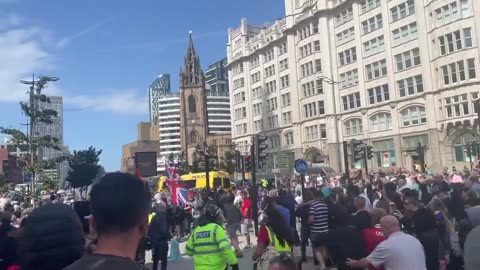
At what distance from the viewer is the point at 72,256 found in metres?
2.78

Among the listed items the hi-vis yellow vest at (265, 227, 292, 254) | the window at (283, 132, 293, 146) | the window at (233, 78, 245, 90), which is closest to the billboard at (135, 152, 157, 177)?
the hi-vis yellow vest at (265, 227, 292, 254)

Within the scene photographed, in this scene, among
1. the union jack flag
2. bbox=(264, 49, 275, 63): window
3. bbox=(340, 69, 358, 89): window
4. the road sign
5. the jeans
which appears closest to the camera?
the jeans

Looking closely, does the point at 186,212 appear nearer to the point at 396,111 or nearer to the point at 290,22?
the point at 396,111

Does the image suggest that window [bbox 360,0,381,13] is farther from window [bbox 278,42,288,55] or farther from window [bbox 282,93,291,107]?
window [bbox 282,93,291,107]

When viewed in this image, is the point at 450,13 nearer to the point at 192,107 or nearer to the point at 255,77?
the point at 255,77

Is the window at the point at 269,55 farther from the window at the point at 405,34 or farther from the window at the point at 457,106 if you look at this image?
the window at the point at 457,106

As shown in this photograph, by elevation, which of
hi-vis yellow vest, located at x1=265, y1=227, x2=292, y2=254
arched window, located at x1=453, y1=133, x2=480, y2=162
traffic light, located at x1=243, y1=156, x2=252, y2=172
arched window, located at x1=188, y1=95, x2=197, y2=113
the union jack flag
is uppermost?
arched window, located at x1=188, y1=95, x2=197, y2=113

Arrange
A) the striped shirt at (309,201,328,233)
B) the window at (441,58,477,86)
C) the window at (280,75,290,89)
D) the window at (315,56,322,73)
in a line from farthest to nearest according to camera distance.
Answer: the window at (280,75,290,89)
the window at (315,56,322,73)
the window at (441,58,477,86)
the striped shirt at (309,201,328,233)

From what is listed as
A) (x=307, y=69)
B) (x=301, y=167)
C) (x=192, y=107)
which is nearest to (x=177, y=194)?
(x=301, y=167)

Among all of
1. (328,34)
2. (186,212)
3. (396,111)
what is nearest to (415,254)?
(186,212)

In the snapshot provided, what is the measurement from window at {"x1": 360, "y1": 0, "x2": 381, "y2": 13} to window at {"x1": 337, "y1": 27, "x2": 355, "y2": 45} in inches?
116

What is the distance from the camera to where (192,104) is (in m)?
140

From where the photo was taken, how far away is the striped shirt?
10.4 m

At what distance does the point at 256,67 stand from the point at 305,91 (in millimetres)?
16639
